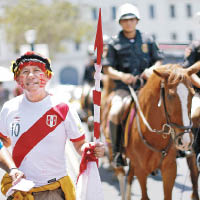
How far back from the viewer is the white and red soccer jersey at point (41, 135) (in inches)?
146

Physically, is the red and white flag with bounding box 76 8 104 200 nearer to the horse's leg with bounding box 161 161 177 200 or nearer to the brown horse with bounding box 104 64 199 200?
the brown horse with bounding box 104 64 199 200

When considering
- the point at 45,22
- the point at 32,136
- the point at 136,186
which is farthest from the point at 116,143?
the point at 45,22

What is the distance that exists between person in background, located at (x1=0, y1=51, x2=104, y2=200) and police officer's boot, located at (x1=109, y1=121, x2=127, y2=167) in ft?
8.71

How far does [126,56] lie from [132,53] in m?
0.10

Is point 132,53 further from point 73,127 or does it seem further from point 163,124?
point 73,127

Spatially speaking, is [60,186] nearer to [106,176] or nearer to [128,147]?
[128,147]

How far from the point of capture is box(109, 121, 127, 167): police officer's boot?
6.49m

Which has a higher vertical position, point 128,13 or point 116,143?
point 128,13

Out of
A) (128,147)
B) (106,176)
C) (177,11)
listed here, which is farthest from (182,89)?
(177,11)

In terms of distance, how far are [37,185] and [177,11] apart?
2486 inches

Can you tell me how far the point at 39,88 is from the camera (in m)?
3.80

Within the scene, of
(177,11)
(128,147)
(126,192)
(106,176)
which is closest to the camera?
(128,147)

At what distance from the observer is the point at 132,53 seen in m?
6.72

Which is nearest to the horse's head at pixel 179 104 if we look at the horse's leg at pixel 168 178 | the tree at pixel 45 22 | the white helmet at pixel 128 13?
the horse's leg at pixel 168 178
